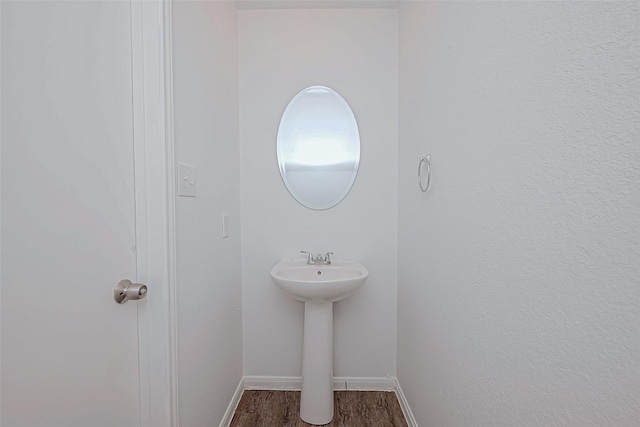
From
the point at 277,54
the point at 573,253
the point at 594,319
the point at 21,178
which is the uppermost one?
the point at 277,54

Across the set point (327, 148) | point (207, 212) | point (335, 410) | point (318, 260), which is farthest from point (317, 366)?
point (327, 148)

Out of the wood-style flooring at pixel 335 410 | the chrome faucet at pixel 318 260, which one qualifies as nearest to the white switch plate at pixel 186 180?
the chrome faucet at pixel 318 260

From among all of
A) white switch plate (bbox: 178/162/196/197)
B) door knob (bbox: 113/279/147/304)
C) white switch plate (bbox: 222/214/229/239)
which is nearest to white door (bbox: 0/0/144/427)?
door knob (bbox: 113/279/147/304)

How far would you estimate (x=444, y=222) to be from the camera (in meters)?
1.08

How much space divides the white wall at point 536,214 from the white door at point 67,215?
1068 millimetres

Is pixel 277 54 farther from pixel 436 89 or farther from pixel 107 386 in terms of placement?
pixel 107 386

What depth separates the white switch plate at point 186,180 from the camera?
1011 mm

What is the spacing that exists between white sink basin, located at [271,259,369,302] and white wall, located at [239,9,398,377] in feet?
0.41

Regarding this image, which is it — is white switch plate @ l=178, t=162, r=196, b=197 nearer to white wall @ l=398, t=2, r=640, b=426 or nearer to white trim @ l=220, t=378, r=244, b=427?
white wall @ l=398, t=2, r=640, b=426

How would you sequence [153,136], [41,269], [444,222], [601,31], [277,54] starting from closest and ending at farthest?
[601,31] < [41,269] < [153,136] < [444,222] < [277,54]

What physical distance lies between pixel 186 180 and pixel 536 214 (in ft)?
3.59

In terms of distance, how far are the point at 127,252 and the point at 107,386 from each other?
37cm

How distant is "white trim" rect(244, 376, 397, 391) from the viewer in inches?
70.0

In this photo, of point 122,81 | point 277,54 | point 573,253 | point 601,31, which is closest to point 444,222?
point 573,253
